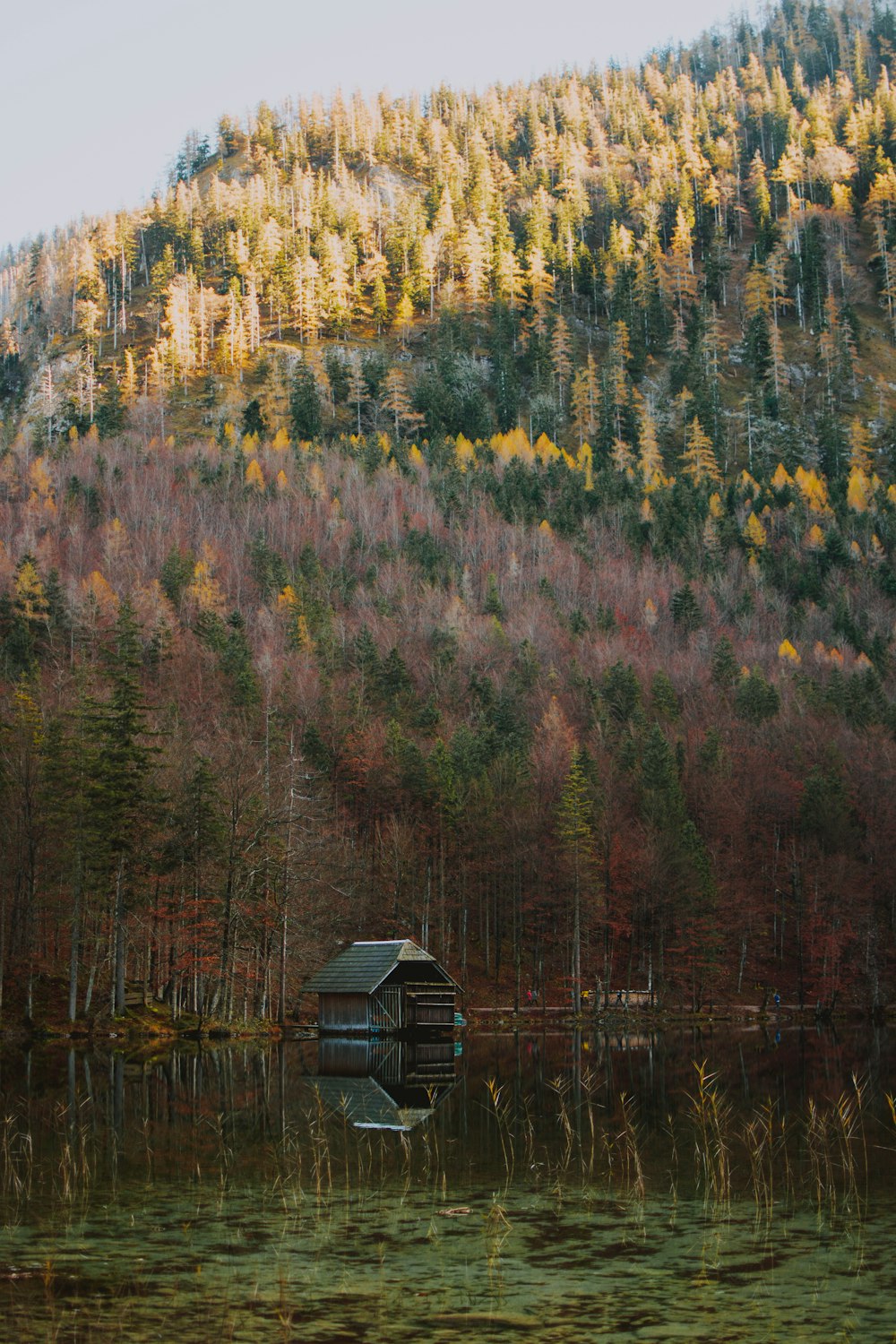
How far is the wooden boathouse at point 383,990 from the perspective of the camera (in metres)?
48.8

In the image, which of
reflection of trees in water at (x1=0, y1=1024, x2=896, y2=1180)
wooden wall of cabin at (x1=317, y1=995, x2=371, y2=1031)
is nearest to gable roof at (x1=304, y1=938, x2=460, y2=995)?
wooden wall of cabin at (x1=317, y1=995, x2=371, y2=1031)

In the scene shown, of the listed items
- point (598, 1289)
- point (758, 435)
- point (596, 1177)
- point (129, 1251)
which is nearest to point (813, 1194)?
point (596, 1177)

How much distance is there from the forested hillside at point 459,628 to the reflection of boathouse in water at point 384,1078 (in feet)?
22.0

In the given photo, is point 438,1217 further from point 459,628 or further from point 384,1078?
point 459,628

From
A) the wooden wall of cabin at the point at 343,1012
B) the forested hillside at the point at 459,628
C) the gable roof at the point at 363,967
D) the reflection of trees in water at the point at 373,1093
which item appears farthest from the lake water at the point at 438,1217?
the forested hillside at the point at 459,628

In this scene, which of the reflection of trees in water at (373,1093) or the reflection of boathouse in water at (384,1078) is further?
the reflection of boathouse in water at (384,1078)

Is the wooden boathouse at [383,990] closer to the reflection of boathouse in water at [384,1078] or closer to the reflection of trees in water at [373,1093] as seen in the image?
the reflection of boathouse in water at [384,1078]

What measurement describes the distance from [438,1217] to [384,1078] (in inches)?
730

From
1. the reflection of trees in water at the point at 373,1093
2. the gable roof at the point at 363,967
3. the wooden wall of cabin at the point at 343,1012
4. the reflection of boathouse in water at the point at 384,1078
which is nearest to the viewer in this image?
the reflection of trees in water at the point at 373,1093

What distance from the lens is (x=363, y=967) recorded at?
49.2 meters

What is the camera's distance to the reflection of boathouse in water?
2370cm

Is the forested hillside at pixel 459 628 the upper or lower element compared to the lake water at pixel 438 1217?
upper

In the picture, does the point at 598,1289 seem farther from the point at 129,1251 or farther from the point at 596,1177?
the point at 596,1177

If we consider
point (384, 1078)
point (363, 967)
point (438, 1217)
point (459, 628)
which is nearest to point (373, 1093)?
point (384, 1078)
